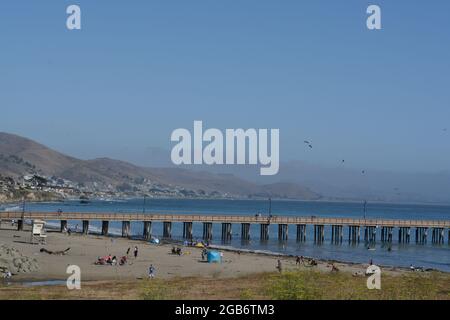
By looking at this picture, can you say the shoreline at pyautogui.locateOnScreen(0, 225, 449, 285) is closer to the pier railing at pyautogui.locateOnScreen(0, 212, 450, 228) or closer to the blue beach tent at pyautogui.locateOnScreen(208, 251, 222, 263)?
the blue beach tent at pyautogui.locateOnScreen(208, 251, 222, 263)

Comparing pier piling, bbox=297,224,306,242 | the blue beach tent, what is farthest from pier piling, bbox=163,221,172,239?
the blue beach tent

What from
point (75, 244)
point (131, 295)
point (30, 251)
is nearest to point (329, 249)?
point (75, 244)

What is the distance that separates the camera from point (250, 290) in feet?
98.5

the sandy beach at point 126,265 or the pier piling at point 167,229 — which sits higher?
the sandy beach at point 126,265

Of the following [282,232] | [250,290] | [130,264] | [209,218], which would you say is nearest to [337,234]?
[282,232]

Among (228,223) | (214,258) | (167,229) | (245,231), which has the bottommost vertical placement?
(245,231)

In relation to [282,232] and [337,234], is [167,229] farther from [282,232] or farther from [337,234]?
[337,234]

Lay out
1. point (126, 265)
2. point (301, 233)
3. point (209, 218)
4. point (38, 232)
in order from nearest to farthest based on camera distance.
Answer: point (126, 265), point (38, 232), point (209, 218), point (301, 233)

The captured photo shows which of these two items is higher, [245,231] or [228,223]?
[228,223]

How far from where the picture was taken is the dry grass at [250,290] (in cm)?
2370

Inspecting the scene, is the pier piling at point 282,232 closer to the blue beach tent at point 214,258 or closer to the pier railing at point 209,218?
the pier railing at point 209,218

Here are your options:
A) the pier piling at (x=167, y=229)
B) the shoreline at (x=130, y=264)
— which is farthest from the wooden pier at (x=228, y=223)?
the shoreline at (x=130, y=264)

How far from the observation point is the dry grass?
23.7 m
